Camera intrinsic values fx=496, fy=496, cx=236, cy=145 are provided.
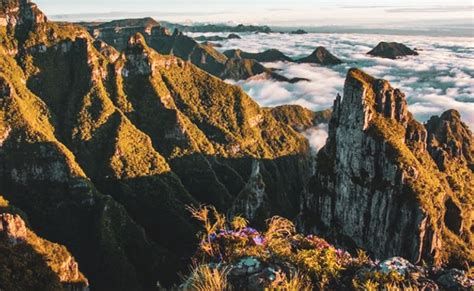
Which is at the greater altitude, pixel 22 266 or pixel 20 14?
pixel 20 14

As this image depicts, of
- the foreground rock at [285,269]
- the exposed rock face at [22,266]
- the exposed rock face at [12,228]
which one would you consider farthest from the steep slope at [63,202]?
the foreground rock at [285,269]

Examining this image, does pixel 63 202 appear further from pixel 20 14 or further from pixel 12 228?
pixel 20 14

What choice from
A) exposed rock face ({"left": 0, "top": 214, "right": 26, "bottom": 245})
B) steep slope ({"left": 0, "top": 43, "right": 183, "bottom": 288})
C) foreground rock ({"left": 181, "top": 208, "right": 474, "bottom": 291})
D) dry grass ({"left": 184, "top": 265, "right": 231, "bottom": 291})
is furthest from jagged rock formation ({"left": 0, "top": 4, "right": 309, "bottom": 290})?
dry grass ({"left": 184, "top": 265, "right": 231, "bottom": 291})

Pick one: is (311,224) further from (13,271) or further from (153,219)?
(13,271)

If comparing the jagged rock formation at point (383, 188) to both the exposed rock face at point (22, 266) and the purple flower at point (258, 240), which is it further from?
the purple flower at point (258, 240)

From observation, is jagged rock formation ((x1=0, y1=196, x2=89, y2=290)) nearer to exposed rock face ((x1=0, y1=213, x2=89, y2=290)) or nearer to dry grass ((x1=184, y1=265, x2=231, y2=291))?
exposed rock face ((x1=0, y1=213, x2=89, y2=290))

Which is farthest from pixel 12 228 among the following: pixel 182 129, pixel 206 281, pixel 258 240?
pixel 182 129

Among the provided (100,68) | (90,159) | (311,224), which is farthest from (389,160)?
(100,68)
